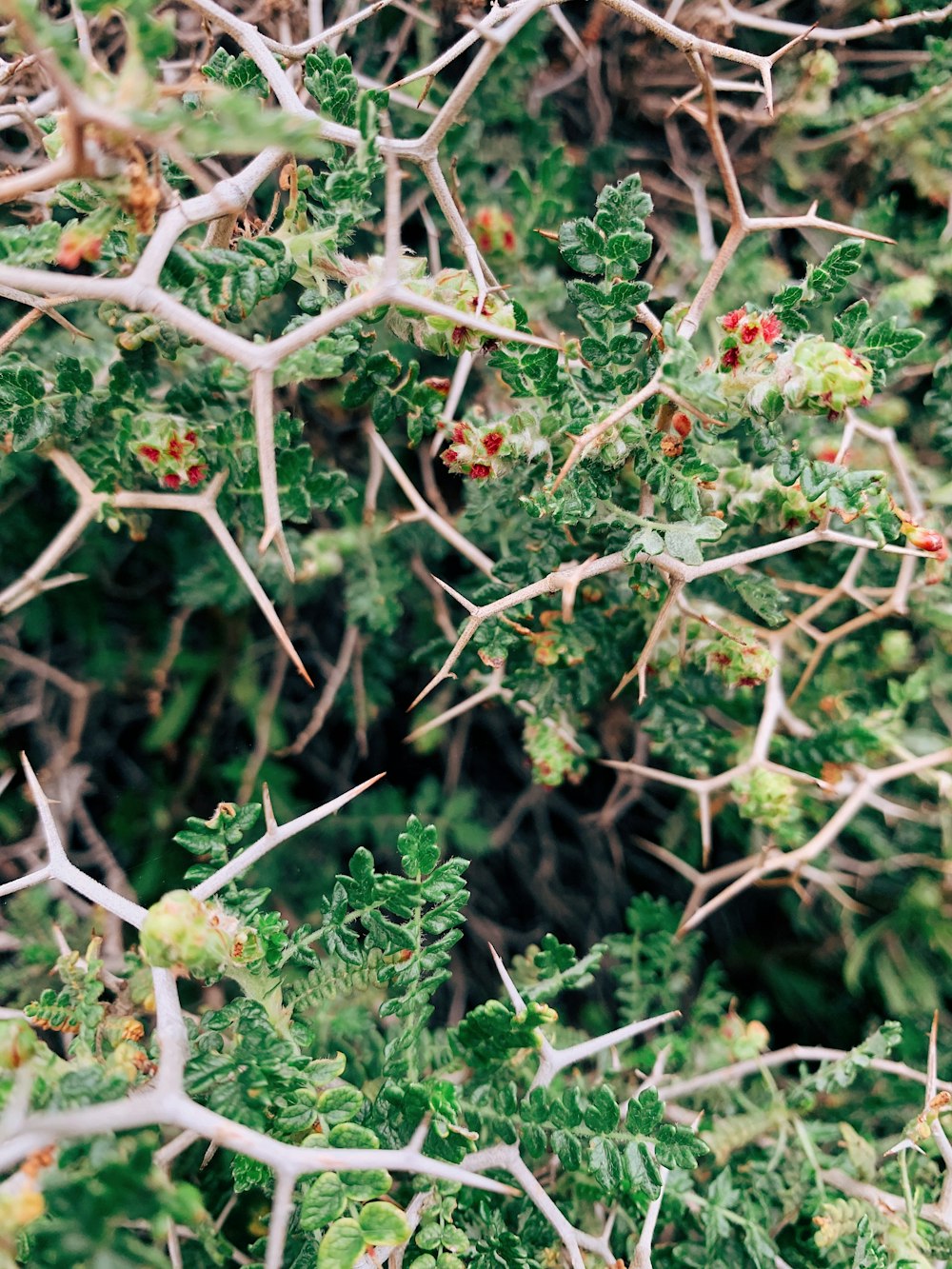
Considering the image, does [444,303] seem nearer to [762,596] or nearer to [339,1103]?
[762,596]

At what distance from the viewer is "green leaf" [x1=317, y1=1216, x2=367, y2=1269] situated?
1.01 meters

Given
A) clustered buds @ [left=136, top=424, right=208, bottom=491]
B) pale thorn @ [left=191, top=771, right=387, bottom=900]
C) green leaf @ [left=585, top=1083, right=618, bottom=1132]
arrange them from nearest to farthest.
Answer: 1. pale thorn @ [left=191, top=771, right=387, bottom=900]
2. green leaf @ [left=585, top=1083, right=618, bottom=1132]
3. clustered buds @ [left=136, top=424, right=208, bottom=491]

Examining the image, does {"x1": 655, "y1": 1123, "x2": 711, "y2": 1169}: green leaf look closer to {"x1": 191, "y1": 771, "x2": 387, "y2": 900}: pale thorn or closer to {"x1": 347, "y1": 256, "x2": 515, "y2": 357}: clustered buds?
{"x1": 191, "y1": 771, "x2": 387, "y2": 900}: pale thorn

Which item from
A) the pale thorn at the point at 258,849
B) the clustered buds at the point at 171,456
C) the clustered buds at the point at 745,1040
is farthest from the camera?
the clustered buds at the point at 745,1040

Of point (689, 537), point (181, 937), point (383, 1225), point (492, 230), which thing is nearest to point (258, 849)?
point (181, 937)

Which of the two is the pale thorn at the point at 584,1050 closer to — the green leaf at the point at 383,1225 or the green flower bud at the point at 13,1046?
the green leaf at the point at 383,1225

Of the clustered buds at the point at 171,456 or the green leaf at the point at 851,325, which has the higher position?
the green leaf at the point at 851,325

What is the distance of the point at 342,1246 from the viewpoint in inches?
39.9

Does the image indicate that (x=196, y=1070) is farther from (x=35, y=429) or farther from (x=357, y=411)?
(x=357, y=411)

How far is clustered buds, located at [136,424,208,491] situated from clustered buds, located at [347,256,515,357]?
37 centimetres

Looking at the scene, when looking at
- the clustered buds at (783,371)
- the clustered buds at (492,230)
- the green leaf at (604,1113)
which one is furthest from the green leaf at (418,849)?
the clustered buds at (492,230)

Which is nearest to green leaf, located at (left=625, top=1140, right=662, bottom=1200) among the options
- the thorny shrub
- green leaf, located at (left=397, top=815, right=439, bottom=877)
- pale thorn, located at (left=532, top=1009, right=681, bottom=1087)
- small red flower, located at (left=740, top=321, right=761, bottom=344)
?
the thorny shrub

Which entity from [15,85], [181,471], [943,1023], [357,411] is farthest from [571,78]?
[943,1023]

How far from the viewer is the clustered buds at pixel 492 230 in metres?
1.82
